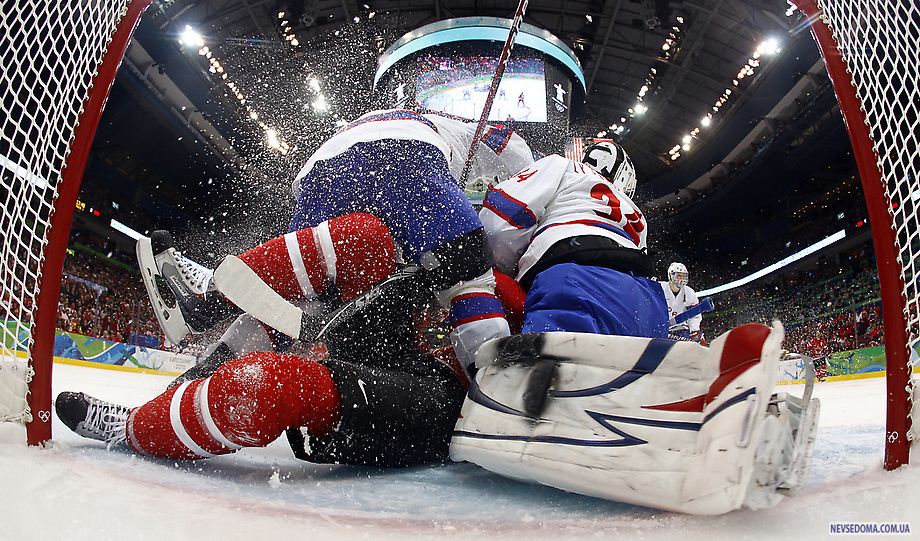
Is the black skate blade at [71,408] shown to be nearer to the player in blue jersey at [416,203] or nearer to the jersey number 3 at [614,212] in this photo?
the player in blue jersey at [416,203]

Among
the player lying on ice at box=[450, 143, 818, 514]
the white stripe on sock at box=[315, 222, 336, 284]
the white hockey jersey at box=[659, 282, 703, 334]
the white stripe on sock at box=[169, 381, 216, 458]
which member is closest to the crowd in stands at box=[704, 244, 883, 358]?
the white hockey jersey at box=[659, 282, 703, 334]

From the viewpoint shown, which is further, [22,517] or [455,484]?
[455,484]

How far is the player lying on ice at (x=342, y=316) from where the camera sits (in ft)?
3.33

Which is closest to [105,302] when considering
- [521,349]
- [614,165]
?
[614,165]

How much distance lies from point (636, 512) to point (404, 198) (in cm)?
78

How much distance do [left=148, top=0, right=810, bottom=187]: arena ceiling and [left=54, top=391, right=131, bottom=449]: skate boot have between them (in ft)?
28.2

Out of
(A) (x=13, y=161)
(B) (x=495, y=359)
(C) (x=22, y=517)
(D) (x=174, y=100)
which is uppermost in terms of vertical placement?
(D) (x=174, y=100)

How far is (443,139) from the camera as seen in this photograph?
159cm

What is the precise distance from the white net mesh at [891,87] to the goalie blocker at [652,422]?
0.56 metres

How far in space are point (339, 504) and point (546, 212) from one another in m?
0.94

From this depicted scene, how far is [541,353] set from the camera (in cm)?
98

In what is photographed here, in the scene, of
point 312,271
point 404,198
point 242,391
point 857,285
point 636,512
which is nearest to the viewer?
point 636,512

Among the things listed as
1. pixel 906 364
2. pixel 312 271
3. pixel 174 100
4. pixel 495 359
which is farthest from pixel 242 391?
pixel 174 100

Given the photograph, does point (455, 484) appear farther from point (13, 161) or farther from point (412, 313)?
point (13, 161)
